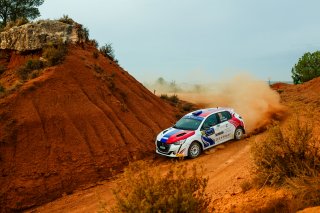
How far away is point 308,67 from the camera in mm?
49906

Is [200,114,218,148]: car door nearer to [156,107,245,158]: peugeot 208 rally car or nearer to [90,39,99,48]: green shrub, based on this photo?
[156,107,245,158]: peugeot 208 rally car

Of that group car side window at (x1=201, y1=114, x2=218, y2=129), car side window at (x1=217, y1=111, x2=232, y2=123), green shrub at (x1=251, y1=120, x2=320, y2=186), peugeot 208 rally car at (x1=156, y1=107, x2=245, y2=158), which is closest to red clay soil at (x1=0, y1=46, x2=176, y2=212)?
peugeot 208 rally car at (x1=156, y1=107, x2=245, y2=158)

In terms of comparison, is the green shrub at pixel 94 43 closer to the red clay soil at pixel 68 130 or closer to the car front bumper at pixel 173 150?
the red clay soil at pixel 68 130

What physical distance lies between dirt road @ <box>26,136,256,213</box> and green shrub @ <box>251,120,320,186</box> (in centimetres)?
136

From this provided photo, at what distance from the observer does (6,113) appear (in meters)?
14.5

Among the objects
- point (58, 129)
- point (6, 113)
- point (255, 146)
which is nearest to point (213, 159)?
point (255, 146)

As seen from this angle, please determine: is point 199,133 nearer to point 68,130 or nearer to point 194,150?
point 194,150

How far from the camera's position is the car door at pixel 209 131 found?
15923mm

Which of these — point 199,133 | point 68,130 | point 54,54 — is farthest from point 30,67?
point 199,133

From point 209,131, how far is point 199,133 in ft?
2.20

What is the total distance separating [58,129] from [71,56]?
17.7 feet

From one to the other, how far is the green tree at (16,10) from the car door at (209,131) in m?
25.2

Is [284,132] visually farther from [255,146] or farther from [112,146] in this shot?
[112,146]

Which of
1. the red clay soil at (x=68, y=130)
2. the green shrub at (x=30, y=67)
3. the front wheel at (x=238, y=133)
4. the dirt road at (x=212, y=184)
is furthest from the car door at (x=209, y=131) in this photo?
the green shrub at (x=30, y=67)
